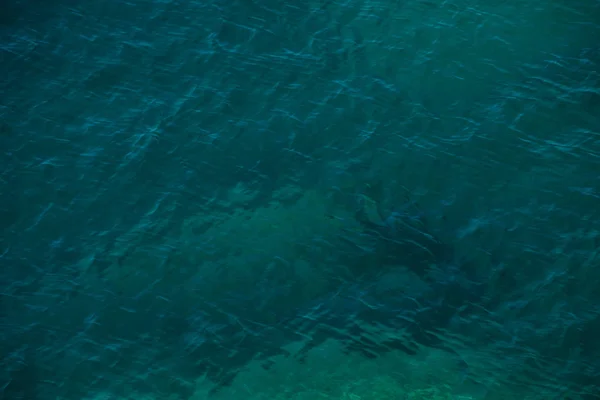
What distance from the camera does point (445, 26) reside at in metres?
69.4

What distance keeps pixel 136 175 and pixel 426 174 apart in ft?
77.8

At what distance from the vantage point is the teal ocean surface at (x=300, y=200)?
51469mm

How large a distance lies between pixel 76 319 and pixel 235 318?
1140cm

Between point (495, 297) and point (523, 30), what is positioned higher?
point (523, 30)

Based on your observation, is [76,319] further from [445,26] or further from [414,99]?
[445,26]

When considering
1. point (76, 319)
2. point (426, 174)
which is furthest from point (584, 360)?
point (76, 319)

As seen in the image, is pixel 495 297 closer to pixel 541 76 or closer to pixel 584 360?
pixel 584 360

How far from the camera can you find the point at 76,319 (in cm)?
5331

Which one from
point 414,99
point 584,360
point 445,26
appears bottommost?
point 584,360

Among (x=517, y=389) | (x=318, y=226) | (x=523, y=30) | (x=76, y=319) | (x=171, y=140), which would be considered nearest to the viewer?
(x=517, y=389)

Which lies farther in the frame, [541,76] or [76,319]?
[541,76]

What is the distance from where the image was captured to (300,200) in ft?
194

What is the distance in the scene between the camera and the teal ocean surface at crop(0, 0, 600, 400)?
5147 centimetres

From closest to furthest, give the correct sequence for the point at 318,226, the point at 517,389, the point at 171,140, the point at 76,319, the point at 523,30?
the point at 517,389 → the point at 76,319 → the point at 318,226 → the point at 171,140 → the point at 523,30
